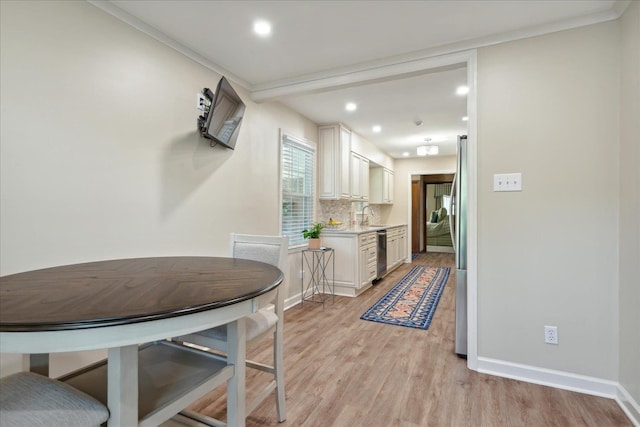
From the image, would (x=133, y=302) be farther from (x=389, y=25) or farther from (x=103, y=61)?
(x=389, y=25)

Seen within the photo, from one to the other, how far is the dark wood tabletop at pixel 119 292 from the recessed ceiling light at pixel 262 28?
1.70m

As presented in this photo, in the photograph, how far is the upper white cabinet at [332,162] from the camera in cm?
466

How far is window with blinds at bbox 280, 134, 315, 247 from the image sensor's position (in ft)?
13.2

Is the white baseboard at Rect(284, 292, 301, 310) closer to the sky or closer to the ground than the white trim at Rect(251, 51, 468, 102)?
closer to the ground

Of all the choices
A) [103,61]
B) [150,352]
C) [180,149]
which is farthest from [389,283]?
[103,61]

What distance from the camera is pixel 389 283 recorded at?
17.6ft

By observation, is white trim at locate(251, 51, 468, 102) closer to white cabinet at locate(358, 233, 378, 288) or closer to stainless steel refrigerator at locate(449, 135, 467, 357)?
stainless steel refrigerator at locate(449, 135, 467, 357)

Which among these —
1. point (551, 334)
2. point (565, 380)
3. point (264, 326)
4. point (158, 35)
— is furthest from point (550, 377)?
point (158, 35)

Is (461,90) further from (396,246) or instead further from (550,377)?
(396,246)

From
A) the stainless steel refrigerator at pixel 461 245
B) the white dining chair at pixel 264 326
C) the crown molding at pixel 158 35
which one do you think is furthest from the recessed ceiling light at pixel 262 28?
the stainless steel refrigerator at pixel 461 245

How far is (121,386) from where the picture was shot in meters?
0.94

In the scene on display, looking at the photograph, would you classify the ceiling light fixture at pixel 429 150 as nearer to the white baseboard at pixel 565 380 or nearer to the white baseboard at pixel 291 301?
the white baseboard at pixel 291 301

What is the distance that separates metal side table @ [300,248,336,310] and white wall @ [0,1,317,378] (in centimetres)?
170

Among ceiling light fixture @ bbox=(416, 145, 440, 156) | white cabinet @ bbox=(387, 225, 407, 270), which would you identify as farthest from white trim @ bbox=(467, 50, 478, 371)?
white cabinet @ bbox=(387, 225, 407, 270)
